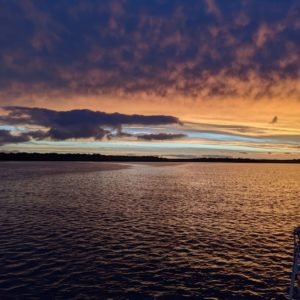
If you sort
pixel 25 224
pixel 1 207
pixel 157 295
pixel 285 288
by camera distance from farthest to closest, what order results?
pixel 1 207 < pixel 25 224 < pixel 285 288 < pixel 157 295

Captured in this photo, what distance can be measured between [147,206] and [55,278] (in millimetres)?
35889

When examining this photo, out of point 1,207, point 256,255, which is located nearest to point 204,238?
point 256,255

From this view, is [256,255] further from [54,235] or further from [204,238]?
[54,235]

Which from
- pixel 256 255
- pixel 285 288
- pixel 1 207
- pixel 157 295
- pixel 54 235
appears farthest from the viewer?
pixel 1 207

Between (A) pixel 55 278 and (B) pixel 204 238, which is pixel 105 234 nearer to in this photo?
(B) pixel 204 238

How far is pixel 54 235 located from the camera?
3572 cm

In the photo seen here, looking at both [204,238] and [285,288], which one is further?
[204,238]

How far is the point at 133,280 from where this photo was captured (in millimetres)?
23734

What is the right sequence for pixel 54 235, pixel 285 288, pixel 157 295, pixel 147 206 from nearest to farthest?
pixel 157 295 < pixel 285 288 < pixel 54 235 < pixel 147 206

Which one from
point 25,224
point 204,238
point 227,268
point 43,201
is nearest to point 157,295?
point 227,268

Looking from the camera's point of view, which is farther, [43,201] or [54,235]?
[43,201]

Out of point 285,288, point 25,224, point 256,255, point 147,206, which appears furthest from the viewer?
point 147,206

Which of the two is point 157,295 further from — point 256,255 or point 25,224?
point 25,224

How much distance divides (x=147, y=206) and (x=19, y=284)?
37.6 metres
